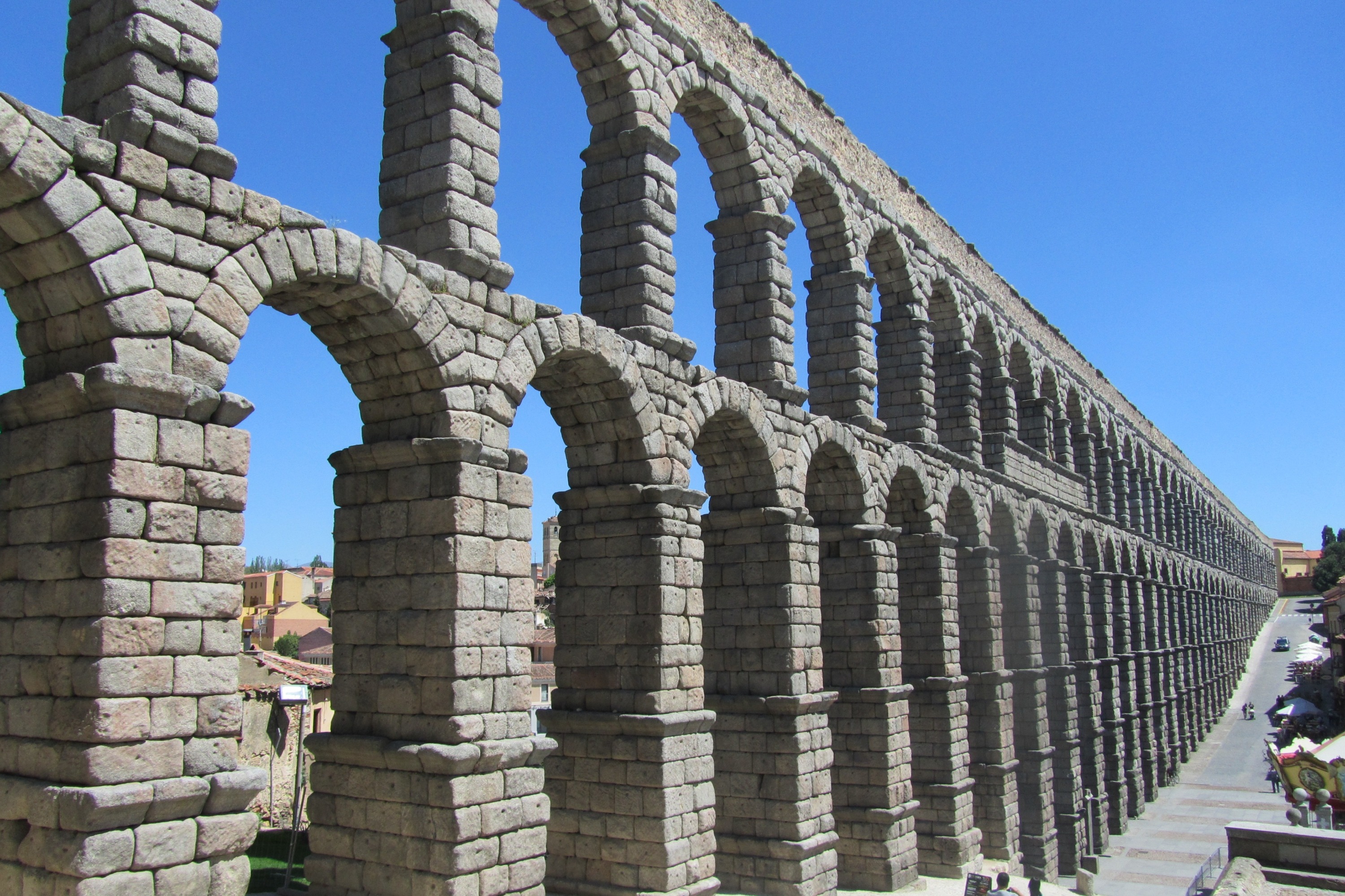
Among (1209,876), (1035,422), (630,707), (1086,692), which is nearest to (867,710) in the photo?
(1209,876)

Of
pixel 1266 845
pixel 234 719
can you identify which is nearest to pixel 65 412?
pixel 234 719

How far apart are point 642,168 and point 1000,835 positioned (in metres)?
14.0

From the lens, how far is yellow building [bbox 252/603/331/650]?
5003cm

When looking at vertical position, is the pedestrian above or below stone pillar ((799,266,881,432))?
below

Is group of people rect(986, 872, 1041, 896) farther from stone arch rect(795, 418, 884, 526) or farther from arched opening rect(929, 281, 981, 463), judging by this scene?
arched opening rect(929, 281, 981, 463)

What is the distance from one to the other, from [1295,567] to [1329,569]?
84.1 ft

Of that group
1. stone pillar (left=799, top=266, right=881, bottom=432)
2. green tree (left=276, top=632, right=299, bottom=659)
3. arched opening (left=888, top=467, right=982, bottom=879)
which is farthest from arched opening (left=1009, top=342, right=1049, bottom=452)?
green tree (left=276, top=632, right=299, bottom=659)

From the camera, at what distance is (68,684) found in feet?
20.9

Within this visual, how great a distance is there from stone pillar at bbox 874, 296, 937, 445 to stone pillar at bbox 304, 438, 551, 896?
1062 cm

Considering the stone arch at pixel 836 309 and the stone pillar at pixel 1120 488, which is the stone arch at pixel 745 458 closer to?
the stone arch at pixel 836 309

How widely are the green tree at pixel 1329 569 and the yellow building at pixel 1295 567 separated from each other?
55.4 inches

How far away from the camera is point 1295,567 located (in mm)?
110688

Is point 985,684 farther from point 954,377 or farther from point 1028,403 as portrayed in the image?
point 1028,403

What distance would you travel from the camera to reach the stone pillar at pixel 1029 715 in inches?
859
